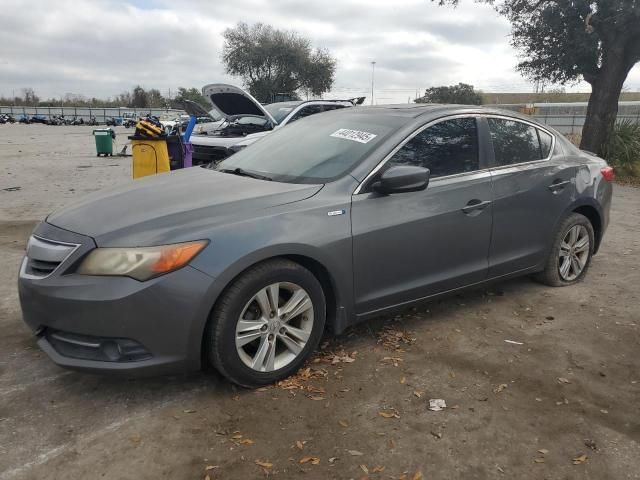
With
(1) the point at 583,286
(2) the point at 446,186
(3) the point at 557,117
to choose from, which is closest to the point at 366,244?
(2) the point at 446,186

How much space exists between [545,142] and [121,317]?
3685mm

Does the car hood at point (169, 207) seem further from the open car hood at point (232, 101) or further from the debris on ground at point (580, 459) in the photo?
the open car hood at point (232, 101)

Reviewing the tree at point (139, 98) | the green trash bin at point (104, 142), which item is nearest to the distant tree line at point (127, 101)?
the tree at point (139, 98)

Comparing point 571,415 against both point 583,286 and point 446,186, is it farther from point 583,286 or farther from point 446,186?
point 583,286

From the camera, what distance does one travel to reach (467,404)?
2.95 meters

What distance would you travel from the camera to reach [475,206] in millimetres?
3824

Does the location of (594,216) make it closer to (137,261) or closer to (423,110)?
(423,110)

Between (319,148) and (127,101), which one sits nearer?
(319,148)

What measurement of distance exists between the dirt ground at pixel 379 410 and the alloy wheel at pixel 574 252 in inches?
23.5

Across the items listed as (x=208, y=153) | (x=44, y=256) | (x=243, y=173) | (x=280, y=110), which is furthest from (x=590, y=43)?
(x=44, y=256)

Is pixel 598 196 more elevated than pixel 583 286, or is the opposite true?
pixel 598 196

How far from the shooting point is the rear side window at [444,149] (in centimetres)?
361

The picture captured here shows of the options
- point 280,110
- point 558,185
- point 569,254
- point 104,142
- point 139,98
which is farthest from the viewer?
point 139,98

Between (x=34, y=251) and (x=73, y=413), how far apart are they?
0.91m
